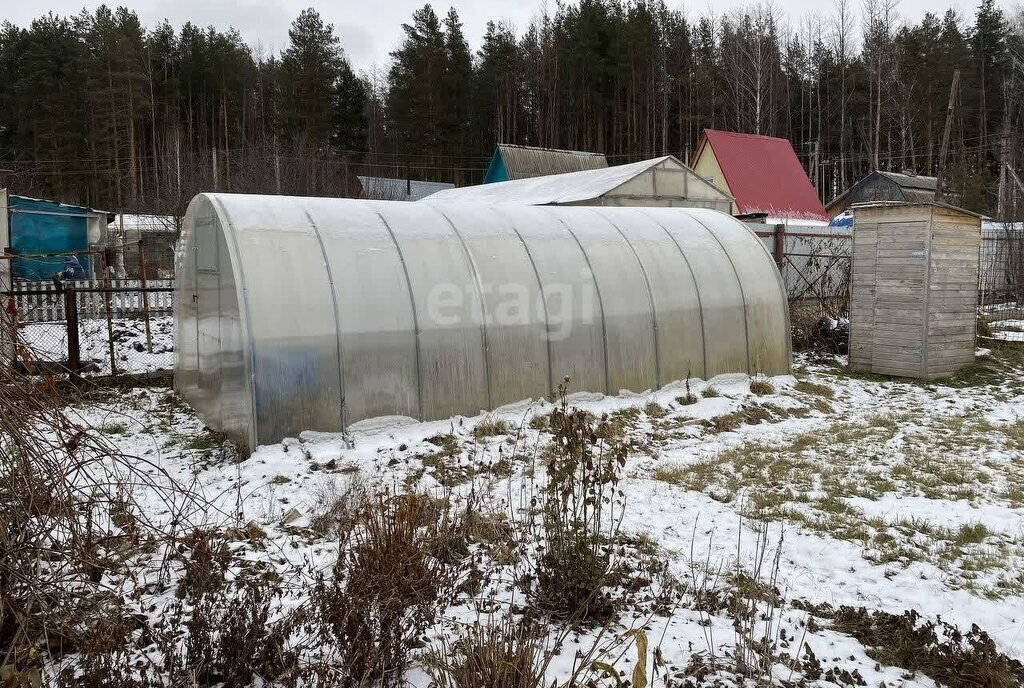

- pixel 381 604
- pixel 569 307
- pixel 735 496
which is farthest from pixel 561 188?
pixel 381 604

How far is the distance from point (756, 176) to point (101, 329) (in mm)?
25653

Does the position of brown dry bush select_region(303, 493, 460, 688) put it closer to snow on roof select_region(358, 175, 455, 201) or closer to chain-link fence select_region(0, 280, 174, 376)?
chain-link fence select_region(0, 280, 174, 376)

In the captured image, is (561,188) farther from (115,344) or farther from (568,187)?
Answer: (115,344)

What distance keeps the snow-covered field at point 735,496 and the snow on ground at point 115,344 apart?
153cm

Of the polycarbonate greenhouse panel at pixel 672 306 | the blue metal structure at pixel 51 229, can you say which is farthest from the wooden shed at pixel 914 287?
the blue metal structure at pixel 51 229

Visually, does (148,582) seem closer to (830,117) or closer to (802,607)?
(802,607)

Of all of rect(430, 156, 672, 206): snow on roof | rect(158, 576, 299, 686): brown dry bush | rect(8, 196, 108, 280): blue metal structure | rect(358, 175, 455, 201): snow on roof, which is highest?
rect(358, 175, 455, 201): snow on roof

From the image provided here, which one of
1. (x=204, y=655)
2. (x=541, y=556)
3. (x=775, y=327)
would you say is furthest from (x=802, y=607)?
(x=775, y=327)

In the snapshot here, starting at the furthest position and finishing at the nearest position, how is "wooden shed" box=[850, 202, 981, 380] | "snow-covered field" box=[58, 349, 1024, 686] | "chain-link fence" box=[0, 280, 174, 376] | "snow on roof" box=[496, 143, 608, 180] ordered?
"snow on roof" box=[496, 143, 608, 180] < "wooden shed" box=[850, 202, 981, 380] < "chain-link fence" box=[0, 280, 174, 376] < "snow-covered field" box=[58, 349, 1024, 686]

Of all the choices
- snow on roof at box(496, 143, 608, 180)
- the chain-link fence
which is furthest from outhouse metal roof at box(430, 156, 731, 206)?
the chain-link fence

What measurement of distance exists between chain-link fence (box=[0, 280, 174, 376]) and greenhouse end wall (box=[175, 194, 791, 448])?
67.8 inches

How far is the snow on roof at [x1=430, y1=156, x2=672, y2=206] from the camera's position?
20.6 metres

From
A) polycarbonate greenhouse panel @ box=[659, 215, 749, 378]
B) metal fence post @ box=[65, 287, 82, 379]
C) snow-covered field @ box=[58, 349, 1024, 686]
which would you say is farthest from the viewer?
polycarbonate greenhouse panel @ box=[659, 215, 749, 378]

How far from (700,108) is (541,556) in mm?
46555
